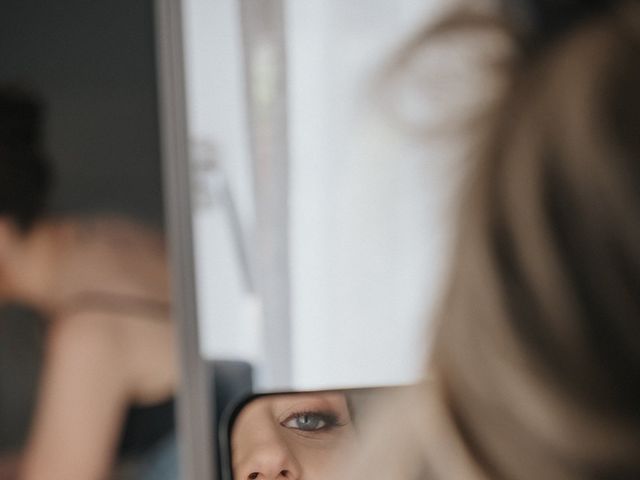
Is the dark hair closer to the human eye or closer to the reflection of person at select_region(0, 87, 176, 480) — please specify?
the reflection of person at select_region(0, 87, 176, 480)

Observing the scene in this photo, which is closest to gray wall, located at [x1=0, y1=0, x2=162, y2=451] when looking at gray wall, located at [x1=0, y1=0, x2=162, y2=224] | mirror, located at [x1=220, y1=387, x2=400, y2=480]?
gray wall, located at [x1=0, y1=0, x2=162, y2=224]

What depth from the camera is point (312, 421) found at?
408 mm

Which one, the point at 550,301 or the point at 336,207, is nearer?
the point at 550,301

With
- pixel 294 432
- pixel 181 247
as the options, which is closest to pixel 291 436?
pixel 294 432

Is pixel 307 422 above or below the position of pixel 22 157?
below

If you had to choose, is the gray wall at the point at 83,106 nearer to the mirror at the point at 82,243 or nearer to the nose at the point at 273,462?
the mirror at the point at 82,243

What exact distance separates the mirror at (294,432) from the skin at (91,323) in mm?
46

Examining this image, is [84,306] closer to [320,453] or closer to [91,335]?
[91,335]

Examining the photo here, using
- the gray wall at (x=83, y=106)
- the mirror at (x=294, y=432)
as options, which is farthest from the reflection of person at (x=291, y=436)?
the gray wall at (x=83, y=106)

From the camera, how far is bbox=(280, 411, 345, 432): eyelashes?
399 millimetres

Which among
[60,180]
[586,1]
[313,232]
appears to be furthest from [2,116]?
[586,1]

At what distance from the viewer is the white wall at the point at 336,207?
43 cm

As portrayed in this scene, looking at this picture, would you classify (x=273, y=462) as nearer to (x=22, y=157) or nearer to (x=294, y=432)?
(x=294, y=432)

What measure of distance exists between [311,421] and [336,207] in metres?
0.12
